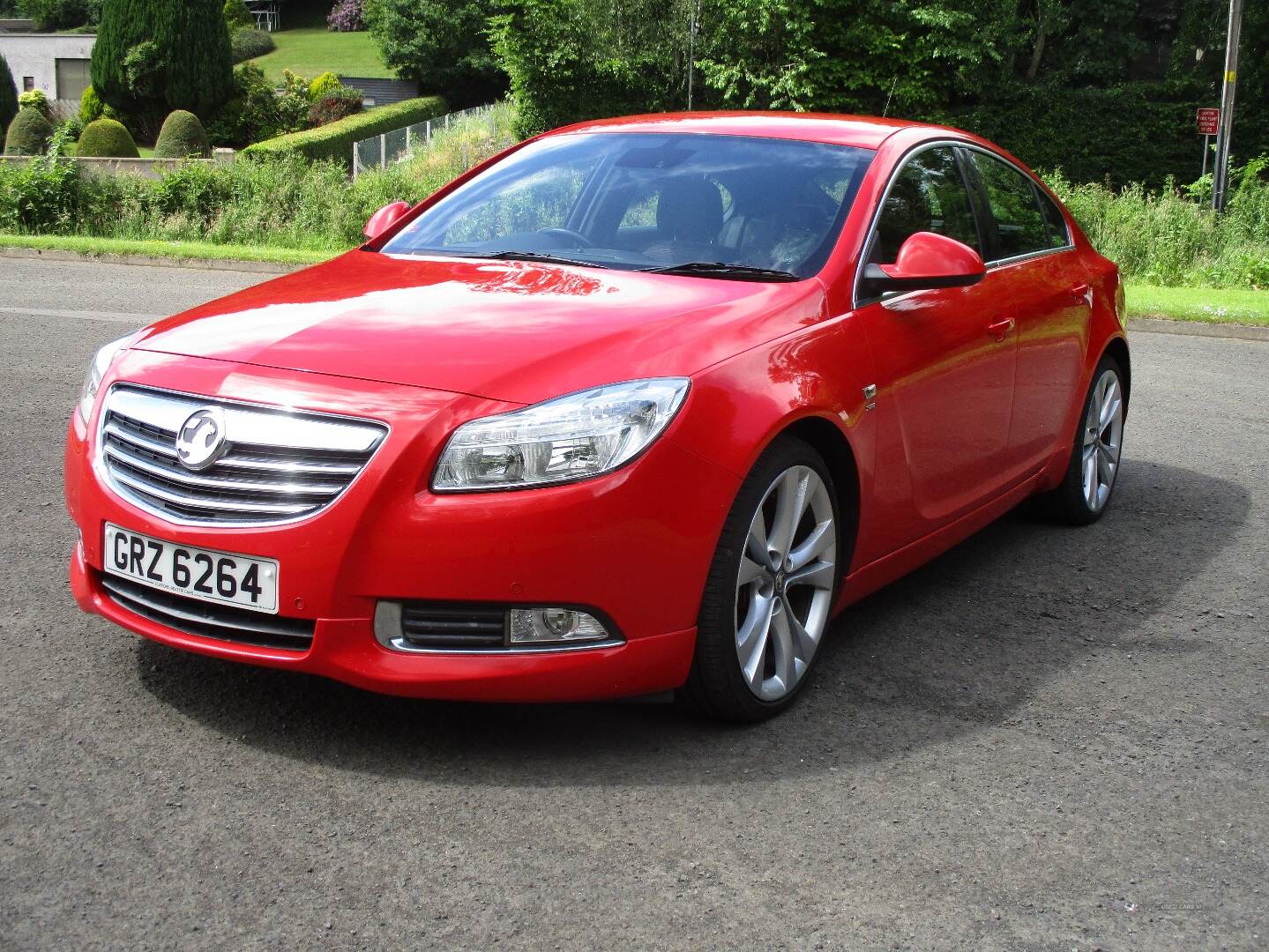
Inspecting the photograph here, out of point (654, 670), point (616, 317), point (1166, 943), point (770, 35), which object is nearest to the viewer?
point (1166, 943)

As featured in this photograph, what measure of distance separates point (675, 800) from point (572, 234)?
6.70ft

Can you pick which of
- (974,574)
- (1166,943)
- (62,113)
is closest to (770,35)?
(62,113)

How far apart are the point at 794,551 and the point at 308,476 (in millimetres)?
1351

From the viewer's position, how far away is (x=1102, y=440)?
255 inches

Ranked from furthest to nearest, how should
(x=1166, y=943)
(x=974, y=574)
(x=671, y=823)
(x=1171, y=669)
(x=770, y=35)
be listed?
(x=770, y=35) → (x=974, y=574) → (x=1171, y=669) → (x=671, y=823) → (x=1166, y=943)

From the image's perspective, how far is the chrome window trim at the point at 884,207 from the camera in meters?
4.42

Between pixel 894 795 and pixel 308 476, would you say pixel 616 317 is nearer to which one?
pixel 308 476

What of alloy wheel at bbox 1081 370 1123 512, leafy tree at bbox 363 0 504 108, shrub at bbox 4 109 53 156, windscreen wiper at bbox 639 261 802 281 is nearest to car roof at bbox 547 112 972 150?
windscreen wiper at bbox 639 261 802 281

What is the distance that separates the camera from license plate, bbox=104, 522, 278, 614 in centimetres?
342

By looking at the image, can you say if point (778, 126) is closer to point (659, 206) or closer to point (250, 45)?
point (659, 206)

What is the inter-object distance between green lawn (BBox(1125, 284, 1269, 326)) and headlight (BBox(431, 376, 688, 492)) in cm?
1082

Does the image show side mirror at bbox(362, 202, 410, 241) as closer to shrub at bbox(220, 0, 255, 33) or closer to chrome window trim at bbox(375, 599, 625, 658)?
chrome window trim at bbox(375, 599, 625, 658)

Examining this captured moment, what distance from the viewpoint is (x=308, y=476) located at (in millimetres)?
3385

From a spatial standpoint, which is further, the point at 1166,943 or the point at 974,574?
the point at 974,574
